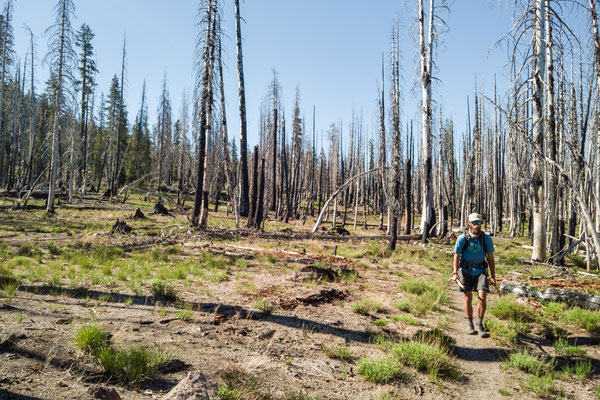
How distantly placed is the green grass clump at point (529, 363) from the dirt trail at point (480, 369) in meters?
0.18

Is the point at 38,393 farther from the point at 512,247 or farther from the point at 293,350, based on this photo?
the point at 512,247

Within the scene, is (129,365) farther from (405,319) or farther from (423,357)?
(405,319)

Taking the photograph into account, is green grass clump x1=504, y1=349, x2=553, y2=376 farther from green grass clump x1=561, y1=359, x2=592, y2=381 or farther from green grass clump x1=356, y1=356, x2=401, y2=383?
green grass clump x1=356, y1=356, x2=401, y2=383

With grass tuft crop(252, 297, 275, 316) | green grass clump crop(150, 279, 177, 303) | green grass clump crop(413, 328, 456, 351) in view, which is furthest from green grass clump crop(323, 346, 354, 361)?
green grass clump crop(150, 279, 177, 303)

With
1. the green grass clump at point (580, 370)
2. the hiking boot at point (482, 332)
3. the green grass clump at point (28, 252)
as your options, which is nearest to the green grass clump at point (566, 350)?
the green grass clump at point (580, 370)

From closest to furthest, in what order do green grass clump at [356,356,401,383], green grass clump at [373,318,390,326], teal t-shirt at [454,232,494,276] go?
green grass clump at [356,356,401,383]
teal t-shirt at [454,232,494,276]
green grass clump at [373,318,390,326]

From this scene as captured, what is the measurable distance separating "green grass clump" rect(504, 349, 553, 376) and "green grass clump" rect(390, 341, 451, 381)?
91 cm

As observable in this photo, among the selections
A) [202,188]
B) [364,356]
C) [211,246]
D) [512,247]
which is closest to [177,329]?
[364,356]

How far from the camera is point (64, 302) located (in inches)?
204

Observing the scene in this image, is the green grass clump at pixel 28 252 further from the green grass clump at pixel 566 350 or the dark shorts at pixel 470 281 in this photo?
the green grass clump at pixel 566 350

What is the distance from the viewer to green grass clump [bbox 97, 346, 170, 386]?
10.1 ft

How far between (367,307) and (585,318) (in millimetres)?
3826

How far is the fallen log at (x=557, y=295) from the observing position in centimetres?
616

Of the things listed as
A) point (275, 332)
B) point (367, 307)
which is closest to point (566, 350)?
point (367, 307)
